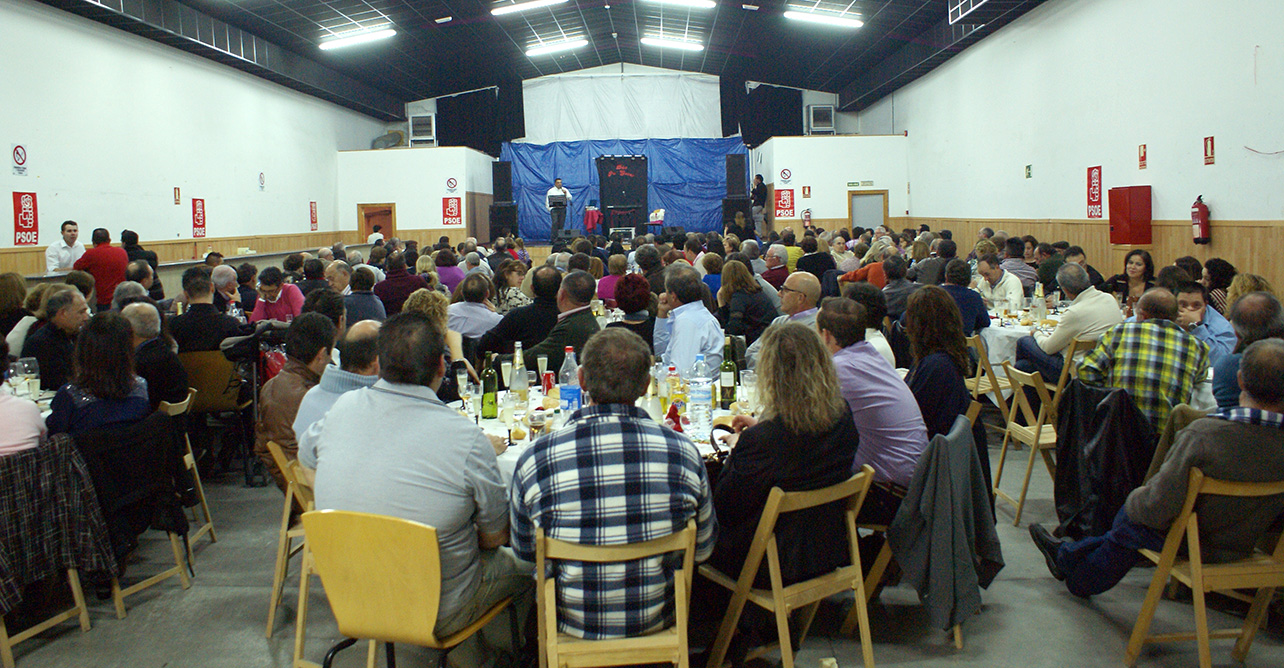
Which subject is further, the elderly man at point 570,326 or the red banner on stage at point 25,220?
the red banner on stage at point 25,220

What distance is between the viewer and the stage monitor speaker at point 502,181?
62.4ft

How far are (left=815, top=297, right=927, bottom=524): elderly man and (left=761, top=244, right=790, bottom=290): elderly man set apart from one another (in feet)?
13.7

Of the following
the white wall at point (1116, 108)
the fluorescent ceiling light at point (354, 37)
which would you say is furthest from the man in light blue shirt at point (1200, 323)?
the fluorescent ceiling light at point (354, 37)

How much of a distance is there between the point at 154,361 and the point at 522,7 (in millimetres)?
10889

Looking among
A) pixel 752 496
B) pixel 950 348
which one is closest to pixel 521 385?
pixel 752 496

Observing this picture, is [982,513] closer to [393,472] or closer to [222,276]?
[393,472]

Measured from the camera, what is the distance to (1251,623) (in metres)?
2.86

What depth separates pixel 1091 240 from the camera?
9883 mm

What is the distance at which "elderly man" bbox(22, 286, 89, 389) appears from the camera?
4535 mm

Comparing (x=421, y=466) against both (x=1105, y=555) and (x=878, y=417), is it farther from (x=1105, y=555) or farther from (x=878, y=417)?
(x=1105, y=555)

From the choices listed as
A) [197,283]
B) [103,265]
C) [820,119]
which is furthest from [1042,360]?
[820,119]

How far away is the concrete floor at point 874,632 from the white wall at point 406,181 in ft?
46.0

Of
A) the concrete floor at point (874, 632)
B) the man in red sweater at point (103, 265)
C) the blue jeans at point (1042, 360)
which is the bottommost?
the concrete floor at point (874, 632)

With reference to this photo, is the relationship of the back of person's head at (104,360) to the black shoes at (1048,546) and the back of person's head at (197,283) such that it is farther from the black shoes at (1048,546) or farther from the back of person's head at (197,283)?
the black shoes at (1048,546)
